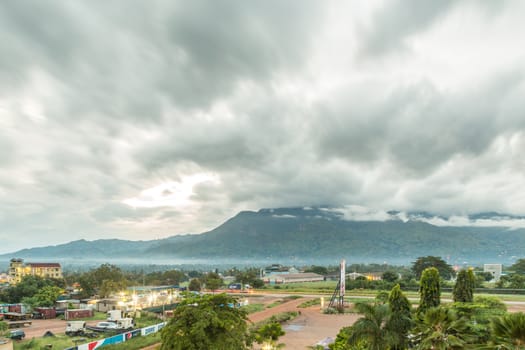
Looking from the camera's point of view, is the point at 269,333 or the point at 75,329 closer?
the point at 269,333

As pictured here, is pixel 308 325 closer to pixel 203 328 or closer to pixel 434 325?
pixel 434 325

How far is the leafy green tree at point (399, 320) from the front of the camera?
684 inches

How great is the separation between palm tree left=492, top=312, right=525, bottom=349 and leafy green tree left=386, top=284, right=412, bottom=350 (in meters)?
6.19

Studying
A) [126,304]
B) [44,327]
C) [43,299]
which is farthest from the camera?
[43,299]

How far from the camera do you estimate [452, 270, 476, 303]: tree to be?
24.8 metres

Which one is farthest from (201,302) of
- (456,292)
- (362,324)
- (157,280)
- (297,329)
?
(157,280)

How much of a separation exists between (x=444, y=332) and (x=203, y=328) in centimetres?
988

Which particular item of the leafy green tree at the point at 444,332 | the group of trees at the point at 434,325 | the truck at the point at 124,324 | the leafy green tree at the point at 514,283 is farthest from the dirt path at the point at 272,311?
the leafy green tree at the point at 514,283

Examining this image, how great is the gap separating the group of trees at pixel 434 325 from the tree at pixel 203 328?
6248mm

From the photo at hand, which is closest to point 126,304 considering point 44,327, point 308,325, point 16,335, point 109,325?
point 44,327

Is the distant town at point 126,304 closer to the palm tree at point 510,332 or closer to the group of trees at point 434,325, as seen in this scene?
the group of trees at point 434,325

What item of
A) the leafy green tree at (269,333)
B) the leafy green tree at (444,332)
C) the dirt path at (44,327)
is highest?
the leafy green tree at (444,332)

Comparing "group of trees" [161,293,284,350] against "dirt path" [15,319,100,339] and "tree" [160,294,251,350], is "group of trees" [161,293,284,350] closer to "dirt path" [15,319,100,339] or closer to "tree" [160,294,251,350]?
"tree" [160,294,251,350]

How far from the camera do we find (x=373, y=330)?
16844mm
